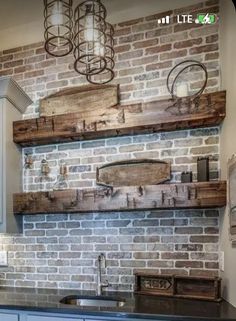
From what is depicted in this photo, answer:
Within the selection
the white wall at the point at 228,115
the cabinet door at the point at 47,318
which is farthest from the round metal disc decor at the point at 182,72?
the cabinet door at the point at 47,318

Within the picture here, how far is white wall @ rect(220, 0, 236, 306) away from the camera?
2.30 meters

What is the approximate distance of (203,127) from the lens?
2.77m

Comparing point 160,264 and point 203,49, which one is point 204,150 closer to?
point 203,49

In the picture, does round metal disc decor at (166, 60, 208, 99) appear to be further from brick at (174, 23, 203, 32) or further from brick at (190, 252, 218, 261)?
brick at (190, 252, 218, 261)

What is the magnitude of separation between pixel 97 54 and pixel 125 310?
1559mm

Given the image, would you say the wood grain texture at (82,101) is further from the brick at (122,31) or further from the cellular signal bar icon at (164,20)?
the cellular signal bar icon at (164,20)

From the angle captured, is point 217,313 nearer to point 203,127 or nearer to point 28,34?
point 203,127

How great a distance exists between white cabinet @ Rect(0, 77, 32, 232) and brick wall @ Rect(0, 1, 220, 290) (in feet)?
0.45

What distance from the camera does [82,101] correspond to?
121 inches

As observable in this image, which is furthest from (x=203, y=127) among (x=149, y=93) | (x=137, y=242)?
(x=137, y=242)

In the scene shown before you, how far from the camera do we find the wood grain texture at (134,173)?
9.25ft

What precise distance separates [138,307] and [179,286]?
1.33ft

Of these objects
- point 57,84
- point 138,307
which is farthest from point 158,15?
point 138,307

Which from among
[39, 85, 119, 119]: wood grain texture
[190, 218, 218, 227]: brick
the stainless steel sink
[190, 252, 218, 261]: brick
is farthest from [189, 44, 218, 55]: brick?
the stainless steel sink
